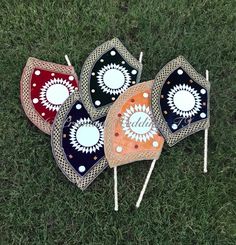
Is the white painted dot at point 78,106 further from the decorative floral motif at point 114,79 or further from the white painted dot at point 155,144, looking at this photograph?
the white painted dot at point 155,144

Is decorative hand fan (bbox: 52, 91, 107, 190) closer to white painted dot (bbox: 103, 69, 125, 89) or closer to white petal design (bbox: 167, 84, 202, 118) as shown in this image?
white painted dot (bbox: 103, 69, 125, 89)

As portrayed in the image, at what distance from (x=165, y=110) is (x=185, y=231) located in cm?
52

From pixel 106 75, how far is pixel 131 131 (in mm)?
302

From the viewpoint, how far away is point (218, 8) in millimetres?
2453

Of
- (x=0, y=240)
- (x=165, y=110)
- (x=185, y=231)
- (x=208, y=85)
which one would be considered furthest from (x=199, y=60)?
(x=0, y=240)

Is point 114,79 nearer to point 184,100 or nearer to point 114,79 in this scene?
point 114,79

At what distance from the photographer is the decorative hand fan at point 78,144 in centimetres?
205

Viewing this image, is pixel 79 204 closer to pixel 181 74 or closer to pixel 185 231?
pixel 185 231

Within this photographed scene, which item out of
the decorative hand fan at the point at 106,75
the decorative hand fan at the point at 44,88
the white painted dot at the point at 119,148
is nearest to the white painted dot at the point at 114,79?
the decorative hand fan at the point at 106,75

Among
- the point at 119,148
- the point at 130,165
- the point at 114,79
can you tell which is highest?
the point at 114,79

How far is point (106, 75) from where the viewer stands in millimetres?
2209

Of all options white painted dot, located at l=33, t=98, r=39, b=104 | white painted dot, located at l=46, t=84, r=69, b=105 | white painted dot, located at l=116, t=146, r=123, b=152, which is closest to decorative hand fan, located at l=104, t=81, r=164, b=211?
white painted dot, located at l=116, t=146, r=123, b=152

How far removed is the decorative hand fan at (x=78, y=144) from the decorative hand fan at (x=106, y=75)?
6 centimetres

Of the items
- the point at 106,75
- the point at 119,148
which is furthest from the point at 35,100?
the point at 119,148
